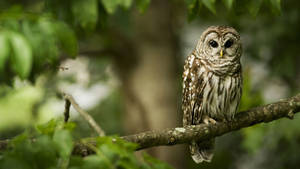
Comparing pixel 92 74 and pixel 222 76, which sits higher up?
pixel 222 76

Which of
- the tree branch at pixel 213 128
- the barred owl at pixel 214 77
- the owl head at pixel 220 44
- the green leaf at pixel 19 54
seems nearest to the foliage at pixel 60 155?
the green leaf at pixel 19 54

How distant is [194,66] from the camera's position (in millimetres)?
4164

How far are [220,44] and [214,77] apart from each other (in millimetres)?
303

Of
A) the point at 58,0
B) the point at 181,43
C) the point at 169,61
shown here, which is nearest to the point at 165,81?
the point at 169,61

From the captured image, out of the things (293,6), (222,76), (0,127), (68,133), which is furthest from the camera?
(0,127)

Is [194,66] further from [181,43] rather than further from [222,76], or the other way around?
[181,43]

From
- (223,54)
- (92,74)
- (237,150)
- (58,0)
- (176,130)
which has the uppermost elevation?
(58,0)

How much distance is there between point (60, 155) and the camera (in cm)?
182

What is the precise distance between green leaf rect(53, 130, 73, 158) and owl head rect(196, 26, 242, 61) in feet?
7.92

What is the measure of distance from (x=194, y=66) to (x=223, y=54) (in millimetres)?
274

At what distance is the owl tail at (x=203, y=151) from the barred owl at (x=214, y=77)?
0.06m

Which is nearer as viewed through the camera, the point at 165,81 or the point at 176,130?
the point at 176,130

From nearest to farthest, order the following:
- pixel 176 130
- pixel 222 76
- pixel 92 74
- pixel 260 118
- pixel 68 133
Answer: pixel 68 133 → pixel 176 130 → pixel 260 118 → pixel 222 76 → pixel 92 74

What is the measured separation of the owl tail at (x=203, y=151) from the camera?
4.30 metres
